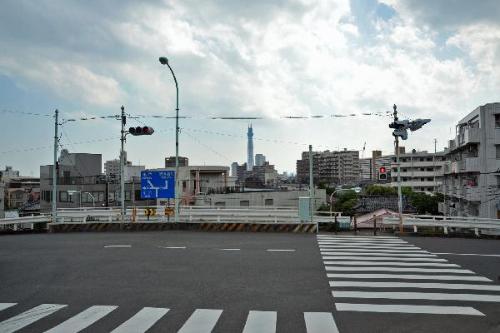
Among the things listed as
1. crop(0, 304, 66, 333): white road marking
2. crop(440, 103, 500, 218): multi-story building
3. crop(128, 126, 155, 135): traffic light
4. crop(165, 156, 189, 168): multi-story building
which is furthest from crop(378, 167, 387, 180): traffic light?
crop(165, 156, 189, 168): multi-story building

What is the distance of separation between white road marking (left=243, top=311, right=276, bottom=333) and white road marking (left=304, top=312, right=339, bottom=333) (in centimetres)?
65

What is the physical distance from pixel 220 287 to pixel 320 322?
131 inches

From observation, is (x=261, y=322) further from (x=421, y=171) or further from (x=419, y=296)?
(x=421, y=171)

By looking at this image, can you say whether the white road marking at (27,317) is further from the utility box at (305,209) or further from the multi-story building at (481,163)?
the multi-story building at (481,163)

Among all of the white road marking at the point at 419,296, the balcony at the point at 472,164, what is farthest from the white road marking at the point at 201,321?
the balcony at the point at 472,164

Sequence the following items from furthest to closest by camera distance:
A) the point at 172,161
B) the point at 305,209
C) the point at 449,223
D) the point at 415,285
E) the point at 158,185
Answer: the point at 172,161
the point at 158,185
the point at 305,209
the point at 449,223
the point at 415,285

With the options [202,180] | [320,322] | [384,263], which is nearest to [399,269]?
[384,263]

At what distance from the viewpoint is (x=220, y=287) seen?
31.9 feet

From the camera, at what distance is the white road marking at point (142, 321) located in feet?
22.1

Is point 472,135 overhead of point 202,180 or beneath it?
overhead

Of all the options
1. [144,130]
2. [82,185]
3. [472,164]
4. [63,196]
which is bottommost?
[63,196]

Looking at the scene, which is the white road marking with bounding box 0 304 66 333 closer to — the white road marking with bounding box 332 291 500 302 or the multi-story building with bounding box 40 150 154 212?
the white road marking with bounding box 332 291 500 302

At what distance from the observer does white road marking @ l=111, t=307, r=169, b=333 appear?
6746mm

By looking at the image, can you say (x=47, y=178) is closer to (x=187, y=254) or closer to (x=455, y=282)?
(x=187, y=254)
